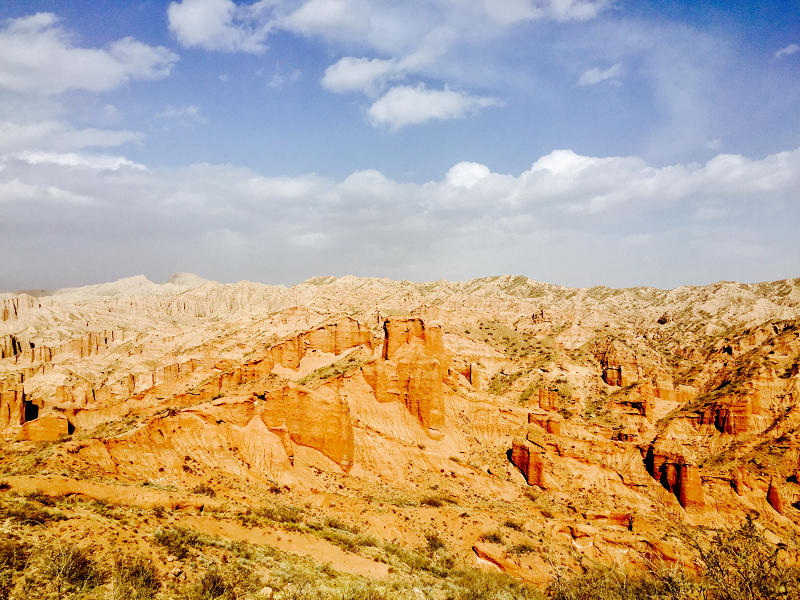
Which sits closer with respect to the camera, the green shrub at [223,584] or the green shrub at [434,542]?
the green shrub at [223,584]

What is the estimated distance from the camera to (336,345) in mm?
54625

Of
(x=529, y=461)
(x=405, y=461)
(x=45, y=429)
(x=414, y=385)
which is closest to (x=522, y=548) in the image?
(x=405, y=461)

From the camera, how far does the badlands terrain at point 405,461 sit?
1648cm

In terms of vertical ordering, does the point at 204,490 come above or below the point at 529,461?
above

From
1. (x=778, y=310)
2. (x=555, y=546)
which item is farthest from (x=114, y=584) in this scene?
(x=778, y=310)

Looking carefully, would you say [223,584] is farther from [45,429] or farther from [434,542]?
[45,429]

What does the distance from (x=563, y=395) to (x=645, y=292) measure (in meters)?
97.8

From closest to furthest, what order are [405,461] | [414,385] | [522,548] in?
1. [522,548]
2. [405,461]
3. [414,385]

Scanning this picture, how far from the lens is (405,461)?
36.4m

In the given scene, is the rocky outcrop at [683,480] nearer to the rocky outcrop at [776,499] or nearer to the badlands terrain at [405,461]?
the badlands terrain at [405,461]

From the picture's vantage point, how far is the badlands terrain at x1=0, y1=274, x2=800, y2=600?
54.1 ft

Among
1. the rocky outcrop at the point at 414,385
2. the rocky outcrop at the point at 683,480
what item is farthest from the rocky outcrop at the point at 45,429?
the rocky outcrop at the point at 683,480

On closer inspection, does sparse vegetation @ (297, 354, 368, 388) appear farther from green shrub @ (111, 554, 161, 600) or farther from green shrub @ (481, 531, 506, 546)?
green shrub @ (111, 554, 161, 600)

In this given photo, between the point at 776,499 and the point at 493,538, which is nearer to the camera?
the point at 493,538
